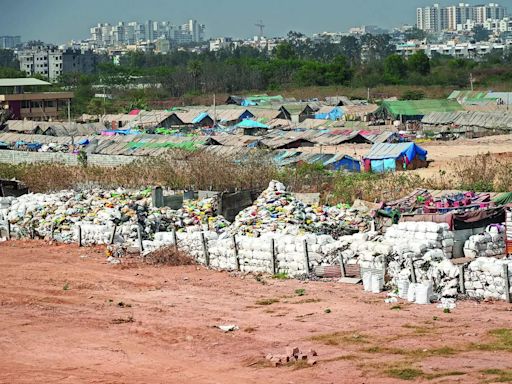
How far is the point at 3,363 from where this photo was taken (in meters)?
14.1

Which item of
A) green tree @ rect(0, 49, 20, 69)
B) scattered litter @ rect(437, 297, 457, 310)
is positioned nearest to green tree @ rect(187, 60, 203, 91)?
scattered litter @ rect(437, 297, 457, 310)

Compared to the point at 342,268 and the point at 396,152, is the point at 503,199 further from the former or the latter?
the point at 396,152

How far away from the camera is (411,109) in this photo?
193ft

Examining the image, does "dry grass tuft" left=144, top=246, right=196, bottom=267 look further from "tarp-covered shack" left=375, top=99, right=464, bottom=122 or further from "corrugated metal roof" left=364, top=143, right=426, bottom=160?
"tarp-covered shack" left=375, top=99, right=464, bottom=122

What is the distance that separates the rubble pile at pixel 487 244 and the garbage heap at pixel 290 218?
381 cm

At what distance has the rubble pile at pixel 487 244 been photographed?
18.7 meters

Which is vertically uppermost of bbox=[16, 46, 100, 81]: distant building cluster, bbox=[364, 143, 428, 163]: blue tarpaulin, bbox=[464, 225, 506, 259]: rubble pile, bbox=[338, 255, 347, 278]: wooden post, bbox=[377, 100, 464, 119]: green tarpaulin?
bbox=[16, 46, 100, 81]: distant building cluster

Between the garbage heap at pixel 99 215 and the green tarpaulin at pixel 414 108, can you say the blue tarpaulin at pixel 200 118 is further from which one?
the garbage heap at pixel 99 215

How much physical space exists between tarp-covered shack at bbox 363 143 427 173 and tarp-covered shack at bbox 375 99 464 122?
19.9 m

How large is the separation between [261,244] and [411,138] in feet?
100

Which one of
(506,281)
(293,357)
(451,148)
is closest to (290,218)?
(506,281)

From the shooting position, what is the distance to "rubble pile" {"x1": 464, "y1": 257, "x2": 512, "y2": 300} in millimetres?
16156

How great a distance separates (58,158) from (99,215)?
757 inches

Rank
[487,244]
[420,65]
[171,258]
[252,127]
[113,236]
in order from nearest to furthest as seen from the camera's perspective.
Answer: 1. [487,244]
2. [171,258]
3. [113,236]
4. [252,127]
5. [420,65]
